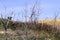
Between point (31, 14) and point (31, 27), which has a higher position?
point (31, 14)

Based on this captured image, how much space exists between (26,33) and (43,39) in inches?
93.6

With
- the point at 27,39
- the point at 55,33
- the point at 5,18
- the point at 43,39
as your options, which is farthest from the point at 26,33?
the point at 55,33

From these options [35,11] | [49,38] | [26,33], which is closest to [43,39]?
[49,38]

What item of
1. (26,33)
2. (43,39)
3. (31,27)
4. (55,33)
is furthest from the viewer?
(55,33)

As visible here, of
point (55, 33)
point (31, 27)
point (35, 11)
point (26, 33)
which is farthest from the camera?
Answer: point (55, 33)

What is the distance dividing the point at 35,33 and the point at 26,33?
2.88 meters

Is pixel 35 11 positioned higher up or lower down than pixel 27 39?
higher up

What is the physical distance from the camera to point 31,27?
1127 cm

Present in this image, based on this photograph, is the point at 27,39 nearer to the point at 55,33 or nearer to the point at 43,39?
the point at 43,39

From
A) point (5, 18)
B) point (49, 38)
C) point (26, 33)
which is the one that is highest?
point (5, 18)

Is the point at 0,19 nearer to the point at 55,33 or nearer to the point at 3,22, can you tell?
the point at 3,22

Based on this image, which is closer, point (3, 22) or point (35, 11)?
point (35, 11)

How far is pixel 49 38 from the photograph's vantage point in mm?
12758

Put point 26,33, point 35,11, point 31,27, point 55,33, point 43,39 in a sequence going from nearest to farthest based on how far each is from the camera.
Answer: point 35,11
point 26,33
point 31,27
point 43,39
point 55,33
